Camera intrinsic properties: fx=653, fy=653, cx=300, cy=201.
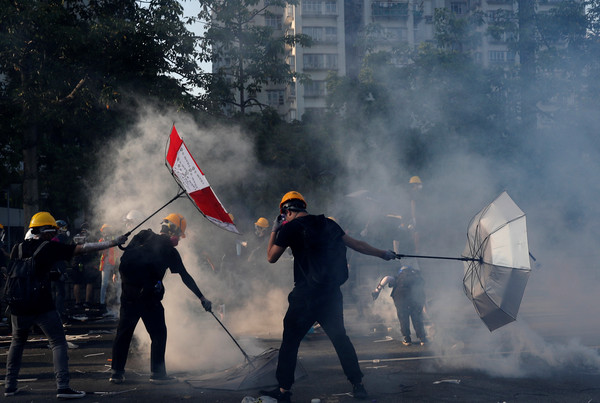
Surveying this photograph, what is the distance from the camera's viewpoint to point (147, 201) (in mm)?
9273

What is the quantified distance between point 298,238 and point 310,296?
1.53ft

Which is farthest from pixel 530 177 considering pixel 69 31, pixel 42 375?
pixel 42 375

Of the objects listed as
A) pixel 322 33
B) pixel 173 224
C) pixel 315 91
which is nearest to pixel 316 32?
pixel 322 33

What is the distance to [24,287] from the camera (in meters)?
5.45

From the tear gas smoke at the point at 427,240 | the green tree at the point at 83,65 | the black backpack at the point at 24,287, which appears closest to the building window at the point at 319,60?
the tear gas smoke at the point at 427,240

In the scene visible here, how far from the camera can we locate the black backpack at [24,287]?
5.44 meters

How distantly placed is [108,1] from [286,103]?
33.3m

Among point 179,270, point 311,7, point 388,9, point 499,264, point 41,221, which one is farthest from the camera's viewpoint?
point 388,9

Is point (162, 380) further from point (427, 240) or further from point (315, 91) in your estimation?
point (315, 91)

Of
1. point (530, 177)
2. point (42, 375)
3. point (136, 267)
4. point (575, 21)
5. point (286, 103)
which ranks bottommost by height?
point (42, 375)

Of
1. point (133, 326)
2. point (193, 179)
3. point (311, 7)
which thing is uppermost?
point (311, 7)

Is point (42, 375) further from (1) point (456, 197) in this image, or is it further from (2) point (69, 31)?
(1) point (456, 197)

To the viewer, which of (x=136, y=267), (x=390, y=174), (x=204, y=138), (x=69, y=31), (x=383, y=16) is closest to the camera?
Result: (x=136, y=267)

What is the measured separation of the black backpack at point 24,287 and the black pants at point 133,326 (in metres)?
0.82
